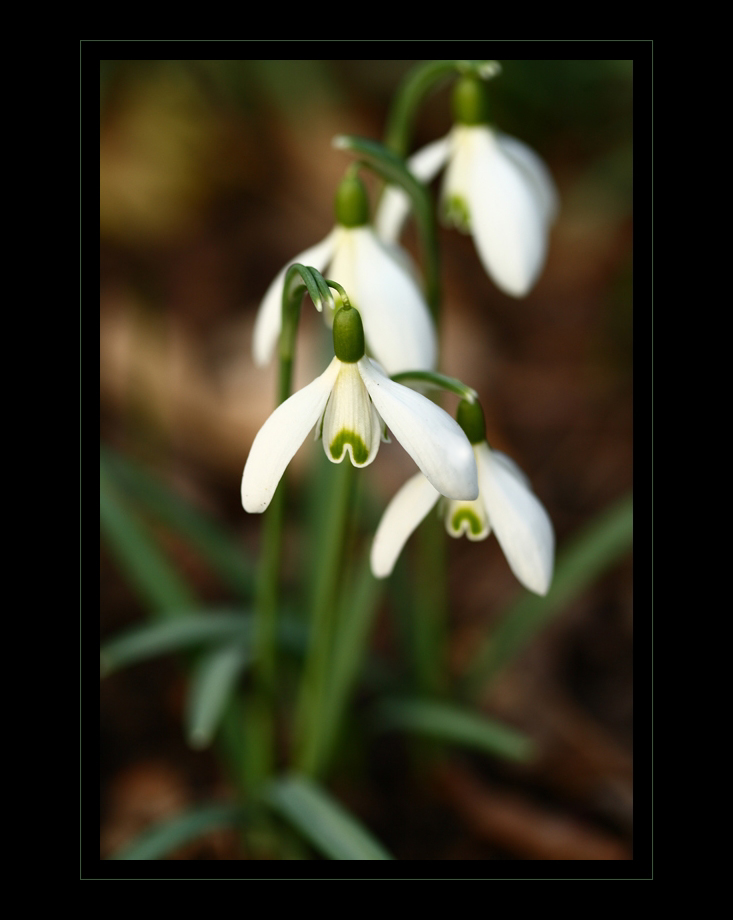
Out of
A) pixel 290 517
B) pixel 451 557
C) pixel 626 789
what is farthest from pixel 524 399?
pixel 626 789

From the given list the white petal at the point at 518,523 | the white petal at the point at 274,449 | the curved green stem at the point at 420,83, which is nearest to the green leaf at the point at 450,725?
the white petal at the point at 518,523

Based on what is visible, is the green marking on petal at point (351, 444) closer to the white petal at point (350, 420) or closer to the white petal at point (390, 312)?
the white petal at point (350, 420)

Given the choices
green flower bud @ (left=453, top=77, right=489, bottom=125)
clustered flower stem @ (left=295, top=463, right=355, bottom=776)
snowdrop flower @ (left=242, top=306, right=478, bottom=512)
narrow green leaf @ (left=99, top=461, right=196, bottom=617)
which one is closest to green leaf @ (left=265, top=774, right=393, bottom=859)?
clustered flower stem @ (left=295, top=463, right=355, bottom=776)

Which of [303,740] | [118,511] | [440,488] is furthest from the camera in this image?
[118,511]

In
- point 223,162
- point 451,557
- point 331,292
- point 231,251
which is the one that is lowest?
point 451,557

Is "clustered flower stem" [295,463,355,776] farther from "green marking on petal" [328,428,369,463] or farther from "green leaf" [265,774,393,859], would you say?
"green marking on petal" [328,428,369,463]
